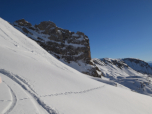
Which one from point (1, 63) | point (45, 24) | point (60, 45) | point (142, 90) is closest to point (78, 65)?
point (60, 45)

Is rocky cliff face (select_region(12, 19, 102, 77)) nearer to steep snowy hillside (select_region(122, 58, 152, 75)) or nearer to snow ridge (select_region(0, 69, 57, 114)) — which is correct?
snow ridge (select_region(0, 69, 57, 114))

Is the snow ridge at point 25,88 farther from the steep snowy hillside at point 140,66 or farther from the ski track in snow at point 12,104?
the steep snowy hillside at point 140,66

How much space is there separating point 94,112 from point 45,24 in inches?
2067

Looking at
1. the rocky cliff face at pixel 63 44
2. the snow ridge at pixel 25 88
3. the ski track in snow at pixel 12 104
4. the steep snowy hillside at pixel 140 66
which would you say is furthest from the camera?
the steep snowy hillside at pixel 140 66

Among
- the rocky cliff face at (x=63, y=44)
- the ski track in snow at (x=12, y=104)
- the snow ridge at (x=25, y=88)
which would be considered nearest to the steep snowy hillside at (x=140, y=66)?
the rocky cliff face at (x=63, y=44)

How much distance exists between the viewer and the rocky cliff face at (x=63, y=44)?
39719mm

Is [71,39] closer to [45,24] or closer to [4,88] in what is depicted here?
[45,24]

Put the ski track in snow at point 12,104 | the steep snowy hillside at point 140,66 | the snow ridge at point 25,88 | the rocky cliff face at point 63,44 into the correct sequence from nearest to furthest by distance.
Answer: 1. the ski track in snow at point 12,104
2. the snow ridge at point 25,88
3. the rocky cliff face at point 63,44
4. the steep snowy hillside at point 140,66

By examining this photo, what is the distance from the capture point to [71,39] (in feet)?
158

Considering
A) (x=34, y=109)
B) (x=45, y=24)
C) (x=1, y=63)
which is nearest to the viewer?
(x=34, y=109)

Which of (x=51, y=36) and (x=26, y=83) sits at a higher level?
(x=51, y=36)

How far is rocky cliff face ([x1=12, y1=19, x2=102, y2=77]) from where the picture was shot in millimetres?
39719

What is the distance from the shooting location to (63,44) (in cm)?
4444

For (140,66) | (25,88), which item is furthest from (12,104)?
(140,66)
